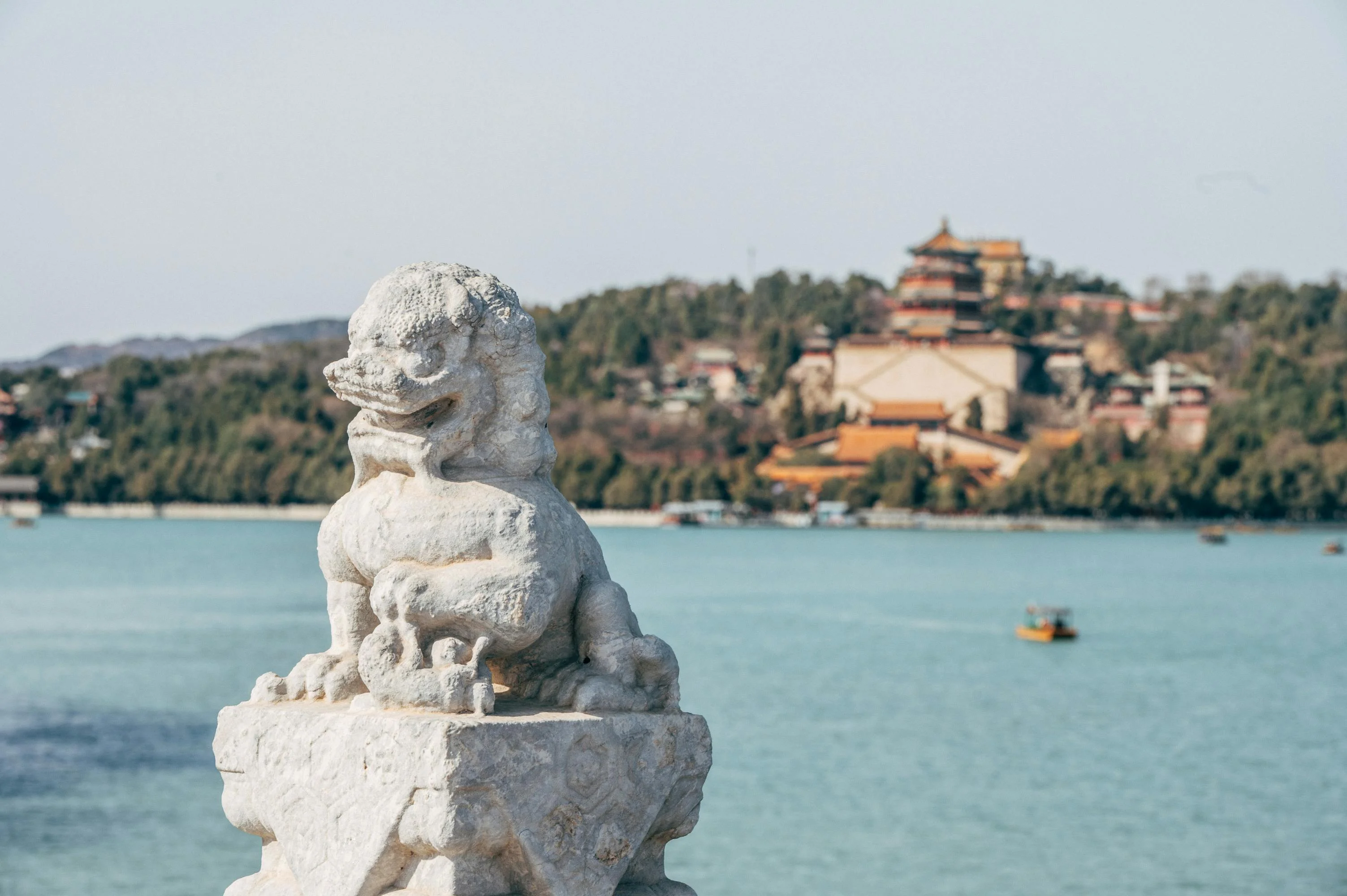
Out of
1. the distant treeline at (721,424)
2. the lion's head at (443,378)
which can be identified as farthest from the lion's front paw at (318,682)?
the distant treeline at (721,424)

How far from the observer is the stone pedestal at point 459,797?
303cm

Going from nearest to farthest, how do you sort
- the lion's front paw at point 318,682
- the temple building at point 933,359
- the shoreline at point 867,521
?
the lion's front paw at point 318,682 → the shoreline at point 867,521 → the temple building at point 933,359

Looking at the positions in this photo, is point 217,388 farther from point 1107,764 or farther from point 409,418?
point 409,418

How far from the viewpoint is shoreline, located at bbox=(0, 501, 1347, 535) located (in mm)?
79000

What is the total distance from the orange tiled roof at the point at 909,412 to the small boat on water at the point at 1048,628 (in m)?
43.6

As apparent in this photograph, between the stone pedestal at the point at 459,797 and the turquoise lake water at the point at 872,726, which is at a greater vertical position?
the stone pedestal at the point at 459,797

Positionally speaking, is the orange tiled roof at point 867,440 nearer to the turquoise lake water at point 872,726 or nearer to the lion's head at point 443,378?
the turquoise lake water at point 872,726

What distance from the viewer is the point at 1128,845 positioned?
19.3 m

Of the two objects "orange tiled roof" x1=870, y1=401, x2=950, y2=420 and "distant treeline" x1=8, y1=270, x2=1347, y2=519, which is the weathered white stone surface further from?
"orange tiled roof" x1=870, y1=401, x2=950, y2=420

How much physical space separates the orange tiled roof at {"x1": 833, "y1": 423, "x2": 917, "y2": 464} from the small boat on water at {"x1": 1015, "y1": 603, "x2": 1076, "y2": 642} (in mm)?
42344

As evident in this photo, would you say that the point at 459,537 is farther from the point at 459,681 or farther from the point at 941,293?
the point at 941,293

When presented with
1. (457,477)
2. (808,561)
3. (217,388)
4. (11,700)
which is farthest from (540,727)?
(217,388)

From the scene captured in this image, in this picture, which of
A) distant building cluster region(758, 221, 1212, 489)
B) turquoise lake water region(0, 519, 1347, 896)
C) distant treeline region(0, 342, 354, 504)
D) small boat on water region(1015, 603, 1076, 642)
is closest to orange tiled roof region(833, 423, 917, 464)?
distant building cluster region(758, 221, 1212, 489)

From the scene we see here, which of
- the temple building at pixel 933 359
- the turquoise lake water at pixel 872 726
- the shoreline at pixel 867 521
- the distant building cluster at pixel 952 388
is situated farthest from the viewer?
the temple building at pixel 933 359
